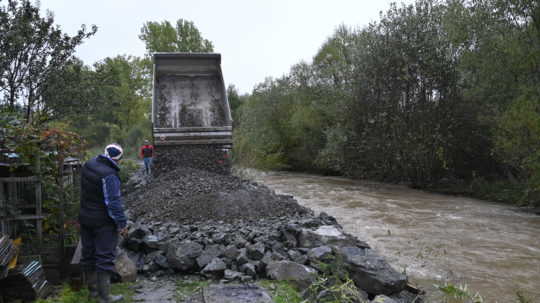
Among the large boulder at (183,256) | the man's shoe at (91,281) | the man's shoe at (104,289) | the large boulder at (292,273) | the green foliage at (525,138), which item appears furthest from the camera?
the green foliage at (525,138)

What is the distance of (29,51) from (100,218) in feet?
23.3

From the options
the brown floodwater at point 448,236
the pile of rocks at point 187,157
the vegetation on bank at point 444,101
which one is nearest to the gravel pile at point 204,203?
the pile of rocks at point 187,157

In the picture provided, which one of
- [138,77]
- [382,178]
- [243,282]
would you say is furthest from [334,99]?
[138,77]

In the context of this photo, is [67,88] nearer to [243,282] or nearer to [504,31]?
[243,282]

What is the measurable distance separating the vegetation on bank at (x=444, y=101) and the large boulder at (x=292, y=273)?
8.66 m

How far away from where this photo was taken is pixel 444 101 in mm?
15680

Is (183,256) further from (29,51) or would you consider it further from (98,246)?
(29,51)

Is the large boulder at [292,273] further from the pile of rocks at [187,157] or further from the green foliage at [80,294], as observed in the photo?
the pile of rocks at [187,157]

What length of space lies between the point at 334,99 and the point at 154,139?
465 inches

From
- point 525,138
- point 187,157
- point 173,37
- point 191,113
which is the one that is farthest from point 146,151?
point 173,37

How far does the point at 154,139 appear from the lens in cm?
1035

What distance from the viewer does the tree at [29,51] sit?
8750 mm

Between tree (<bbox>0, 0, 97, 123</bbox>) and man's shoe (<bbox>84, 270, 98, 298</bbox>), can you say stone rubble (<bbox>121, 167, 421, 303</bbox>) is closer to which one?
man's shoe (<bbox>84, 270, 98, 298</bbox>)

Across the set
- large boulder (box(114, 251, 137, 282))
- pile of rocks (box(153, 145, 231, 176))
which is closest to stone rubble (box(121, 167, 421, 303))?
large boulder (box(114, 251, 137, 282))
